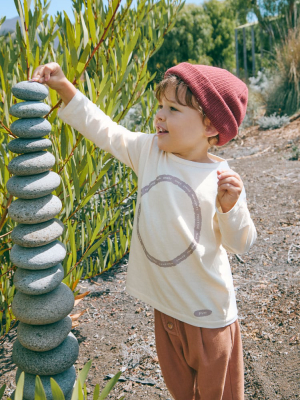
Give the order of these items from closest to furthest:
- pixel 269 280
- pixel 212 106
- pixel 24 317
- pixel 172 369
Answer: pixel 24 317 → pixel 212 106 → pixel 172 369 → pixel 269 280

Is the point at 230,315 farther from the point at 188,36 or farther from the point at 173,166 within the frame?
the point at 188,36

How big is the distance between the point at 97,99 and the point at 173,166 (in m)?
0.38

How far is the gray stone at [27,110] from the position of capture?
1.15m

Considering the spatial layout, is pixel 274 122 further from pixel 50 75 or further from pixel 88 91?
pixel 50 75

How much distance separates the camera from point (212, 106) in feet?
4.78

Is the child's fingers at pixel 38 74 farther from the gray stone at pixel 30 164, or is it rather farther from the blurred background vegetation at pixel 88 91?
the gray stone at pixel 30 164

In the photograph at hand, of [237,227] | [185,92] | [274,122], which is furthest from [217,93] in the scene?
[274,122]

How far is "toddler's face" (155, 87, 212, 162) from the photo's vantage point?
4.80 feet

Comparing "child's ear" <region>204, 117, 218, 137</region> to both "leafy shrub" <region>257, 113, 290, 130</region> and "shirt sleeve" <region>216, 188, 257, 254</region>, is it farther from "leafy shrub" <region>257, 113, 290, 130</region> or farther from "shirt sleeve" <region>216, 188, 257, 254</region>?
"leafy shrub" <region>257, 113, 290, 130</region>

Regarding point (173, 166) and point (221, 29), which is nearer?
point (173, 166)

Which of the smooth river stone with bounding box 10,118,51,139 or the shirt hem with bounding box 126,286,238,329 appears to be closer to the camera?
the smooth river stone with bounding box 10,118,51,139

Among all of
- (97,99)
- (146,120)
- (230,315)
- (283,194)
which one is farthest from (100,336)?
(283,194)

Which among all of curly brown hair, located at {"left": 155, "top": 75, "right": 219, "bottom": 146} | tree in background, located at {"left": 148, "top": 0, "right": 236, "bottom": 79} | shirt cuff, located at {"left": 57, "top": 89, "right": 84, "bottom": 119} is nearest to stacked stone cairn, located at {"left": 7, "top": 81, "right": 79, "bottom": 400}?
shirt cuff, located at {"left": 57, "top": 89, "right": 84, "bottom": 119}

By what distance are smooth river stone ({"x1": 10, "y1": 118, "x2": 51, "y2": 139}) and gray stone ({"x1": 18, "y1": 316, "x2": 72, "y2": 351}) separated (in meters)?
0.59
